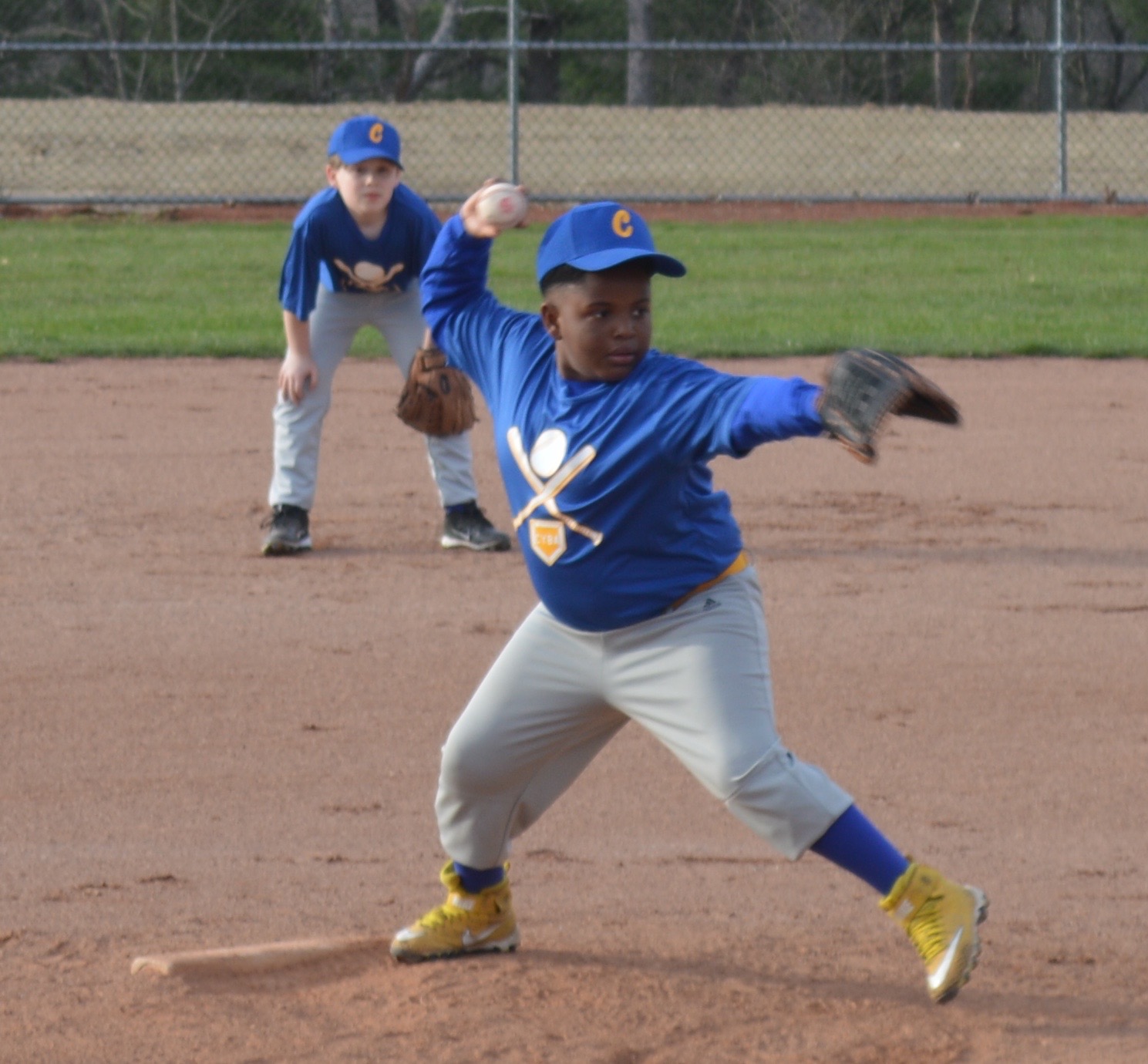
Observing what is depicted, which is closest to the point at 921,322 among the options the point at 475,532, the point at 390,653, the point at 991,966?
the point at 475,532

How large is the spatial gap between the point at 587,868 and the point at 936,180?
18.8 meters

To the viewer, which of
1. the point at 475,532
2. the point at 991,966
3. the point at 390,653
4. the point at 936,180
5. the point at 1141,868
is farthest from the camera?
the point at 936,180

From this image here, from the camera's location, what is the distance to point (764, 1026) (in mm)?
3217

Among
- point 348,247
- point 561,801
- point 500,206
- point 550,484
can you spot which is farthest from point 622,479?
point 348,247

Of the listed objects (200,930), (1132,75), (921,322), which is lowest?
(200,930)

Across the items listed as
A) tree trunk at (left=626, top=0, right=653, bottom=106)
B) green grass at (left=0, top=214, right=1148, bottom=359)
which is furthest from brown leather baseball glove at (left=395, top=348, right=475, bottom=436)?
tree trunk at (left=626, top=0, right=653, bottom=106)

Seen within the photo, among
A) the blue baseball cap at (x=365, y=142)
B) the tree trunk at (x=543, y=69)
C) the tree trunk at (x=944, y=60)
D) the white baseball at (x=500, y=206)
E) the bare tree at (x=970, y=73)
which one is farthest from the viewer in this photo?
the tree trunk at (x=543, y=69)

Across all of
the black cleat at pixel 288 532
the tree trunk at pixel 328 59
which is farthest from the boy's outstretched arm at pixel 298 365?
the tree trunk at pixel 328 59

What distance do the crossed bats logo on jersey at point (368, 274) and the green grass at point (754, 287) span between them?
4197 millimetres

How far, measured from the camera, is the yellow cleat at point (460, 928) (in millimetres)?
3523

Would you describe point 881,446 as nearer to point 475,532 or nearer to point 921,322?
point 475,532

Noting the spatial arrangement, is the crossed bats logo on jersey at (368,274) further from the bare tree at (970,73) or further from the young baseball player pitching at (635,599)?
the bare tree at (970,73)

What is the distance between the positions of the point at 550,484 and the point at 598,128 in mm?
19840

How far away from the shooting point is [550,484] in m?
3.25
